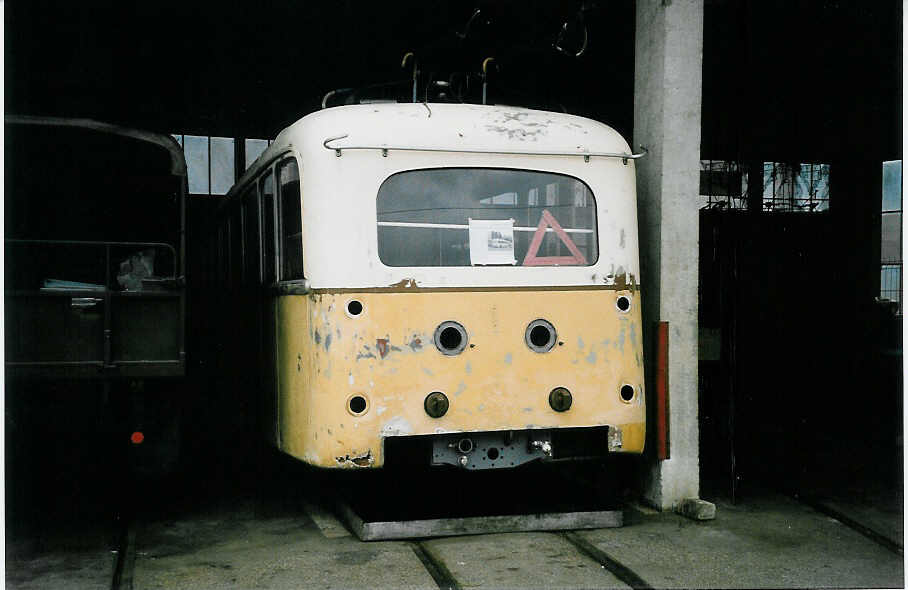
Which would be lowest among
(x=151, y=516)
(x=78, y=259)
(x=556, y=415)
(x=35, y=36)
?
(x=151, y=516)

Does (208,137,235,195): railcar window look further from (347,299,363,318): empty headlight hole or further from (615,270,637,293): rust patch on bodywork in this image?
(615,270,637,293): rust patch on bodywork

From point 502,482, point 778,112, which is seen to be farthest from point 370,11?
point 778,112

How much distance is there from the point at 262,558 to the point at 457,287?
1973mm

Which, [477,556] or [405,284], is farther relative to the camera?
[405,284]

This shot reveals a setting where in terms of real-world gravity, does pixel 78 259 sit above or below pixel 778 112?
below

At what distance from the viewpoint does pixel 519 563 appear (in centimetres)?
554

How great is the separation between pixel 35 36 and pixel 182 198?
462 cm

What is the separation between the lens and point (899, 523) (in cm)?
648

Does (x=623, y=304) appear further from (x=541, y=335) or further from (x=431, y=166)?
(x=431, y=166)

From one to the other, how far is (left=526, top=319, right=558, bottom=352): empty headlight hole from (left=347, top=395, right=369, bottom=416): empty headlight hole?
1109 mm

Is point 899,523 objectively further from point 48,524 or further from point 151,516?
point 48,524

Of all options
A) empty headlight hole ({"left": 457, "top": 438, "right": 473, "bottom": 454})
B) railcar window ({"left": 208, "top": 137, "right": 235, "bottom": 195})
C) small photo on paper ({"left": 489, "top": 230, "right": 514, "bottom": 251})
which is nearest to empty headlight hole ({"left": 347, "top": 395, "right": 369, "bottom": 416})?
empty headlight hole ({"left": 457, "top": 438, "right": 473, "bottom": 454})

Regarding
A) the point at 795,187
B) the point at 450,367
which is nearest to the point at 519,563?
the point at 450,367

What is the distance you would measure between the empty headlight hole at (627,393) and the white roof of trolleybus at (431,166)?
0.68 meters
